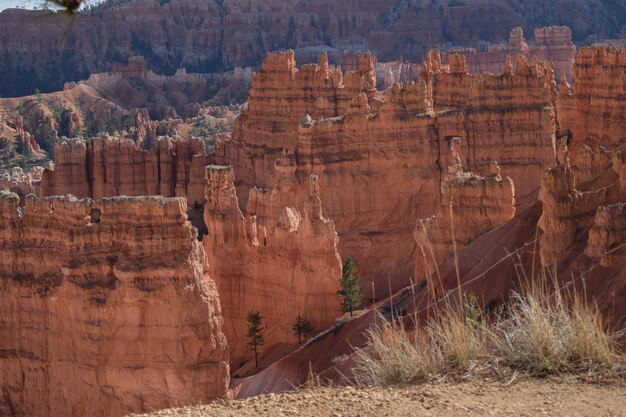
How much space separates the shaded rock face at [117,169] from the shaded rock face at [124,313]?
987 inches

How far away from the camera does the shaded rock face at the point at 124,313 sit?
20156 mm

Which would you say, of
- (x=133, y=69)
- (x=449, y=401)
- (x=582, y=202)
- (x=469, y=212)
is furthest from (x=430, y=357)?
(x=133, y=69)

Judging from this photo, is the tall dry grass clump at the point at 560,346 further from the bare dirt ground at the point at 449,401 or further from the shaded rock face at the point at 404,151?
the shaded rock face at the point at 404,151

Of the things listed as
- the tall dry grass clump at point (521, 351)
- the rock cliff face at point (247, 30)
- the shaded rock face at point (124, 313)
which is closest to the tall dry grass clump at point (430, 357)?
the tall dry grass clump at point (521, 351)

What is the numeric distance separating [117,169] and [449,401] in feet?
125

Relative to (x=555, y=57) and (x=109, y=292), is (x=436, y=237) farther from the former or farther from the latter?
A: (x=555, y=57)

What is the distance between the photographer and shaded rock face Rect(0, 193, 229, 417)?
20156 millimetres

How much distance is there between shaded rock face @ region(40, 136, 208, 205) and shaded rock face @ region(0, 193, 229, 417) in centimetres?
2507

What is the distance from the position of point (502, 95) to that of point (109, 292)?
62.7 feet

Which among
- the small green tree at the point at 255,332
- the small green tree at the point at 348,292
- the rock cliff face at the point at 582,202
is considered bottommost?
the small green tree at the point at 255,332

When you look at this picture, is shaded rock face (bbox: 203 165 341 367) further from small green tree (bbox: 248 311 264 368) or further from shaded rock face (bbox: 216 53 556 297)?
shaded rock face (bbox: 216 53 556 297)

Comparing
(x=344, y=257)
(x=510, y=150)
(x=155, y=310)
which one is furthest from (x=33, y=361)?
(x=510, y=150)

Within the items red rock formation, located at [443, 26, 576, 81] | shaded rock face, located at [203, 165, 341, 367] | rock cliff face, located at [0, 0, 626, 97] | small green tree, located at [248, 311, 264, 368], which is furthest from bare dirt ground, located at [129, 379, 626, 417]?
rock cliff face, located at [0, 0, 626, 97]

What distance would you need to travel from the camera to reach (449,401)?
9828 mm
